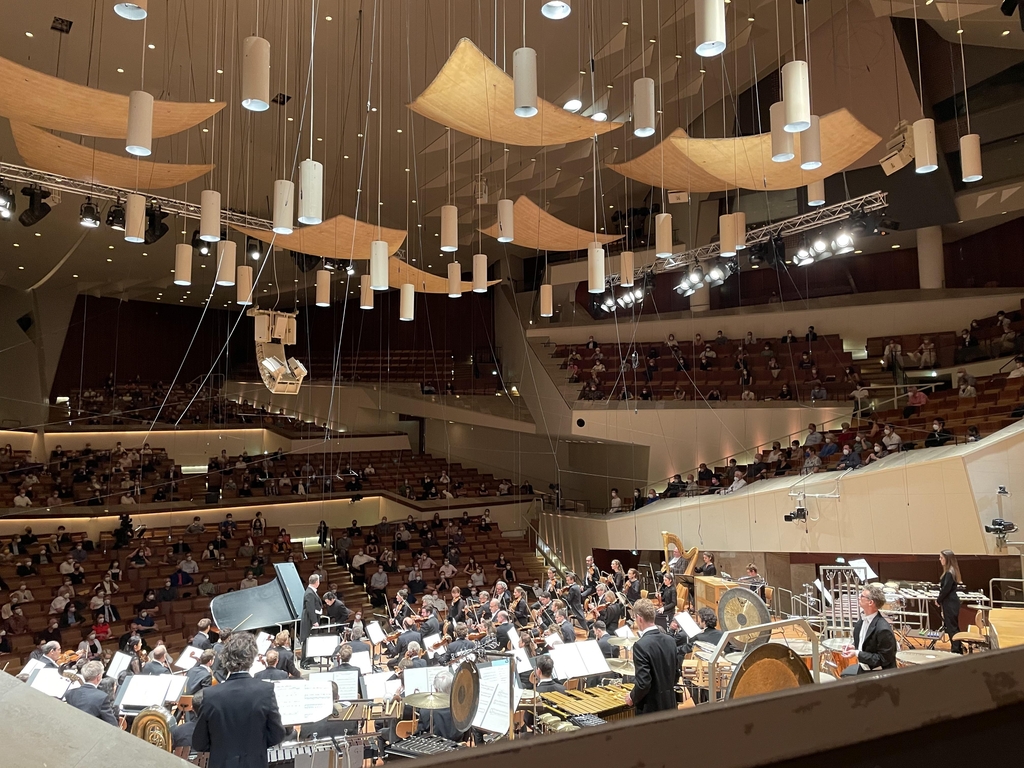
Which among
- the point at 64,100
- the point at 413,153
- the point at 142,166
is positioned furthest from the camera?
the point at 413,153

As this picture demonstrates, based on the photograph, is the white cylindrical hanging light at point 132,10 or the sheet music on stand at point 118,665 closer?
the white cylindrical hanging light at point 132,10

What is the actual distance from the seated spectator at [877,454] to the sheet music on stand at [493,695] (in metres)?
9.24

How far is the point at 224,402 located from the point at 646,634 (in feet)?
57.6

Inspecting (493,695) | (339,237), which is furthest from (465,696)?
(339,237)

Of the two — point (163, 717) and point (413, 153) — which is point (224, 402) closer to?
point (413, 153)

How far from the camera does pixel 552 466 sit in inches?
815

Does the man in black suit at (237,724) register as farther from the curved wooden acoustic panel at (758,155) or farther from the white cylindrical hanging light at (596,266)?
the curved wooden acoustic panel at (758,155)

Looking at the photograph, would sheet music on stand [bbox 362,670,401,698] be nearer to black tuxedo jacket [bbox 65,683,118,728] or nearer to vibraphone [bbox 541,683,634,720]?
vibraphone [bbox 541,683,634,720]

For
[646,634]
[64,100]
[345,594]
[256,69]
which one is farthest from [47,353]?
[646,634]

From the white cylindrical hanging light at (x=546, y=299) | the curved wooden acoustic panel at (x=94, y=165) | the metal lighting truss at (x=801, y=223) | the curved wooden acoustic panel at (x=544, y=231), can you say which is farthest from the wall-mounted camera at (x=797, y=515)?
the curved wooden acoustic panel at (x=94, y=165)

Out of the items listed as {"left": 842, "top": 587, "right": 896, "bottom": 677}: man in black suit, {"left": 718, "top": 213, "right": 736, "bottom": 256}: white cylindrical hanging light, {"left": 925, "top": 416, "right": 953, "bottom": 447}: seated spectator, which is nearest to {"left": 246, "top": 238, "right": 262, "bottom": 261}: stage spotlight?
{"left": 718, "top": 213, "right": 736, "bottom": 256}: white cylindrical hanging light

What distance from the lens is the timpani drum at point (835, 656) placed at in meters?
5.74

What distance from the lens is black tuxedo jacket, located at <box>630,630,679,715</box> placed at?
3.94m

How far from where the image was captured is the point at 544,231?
10094 mm
